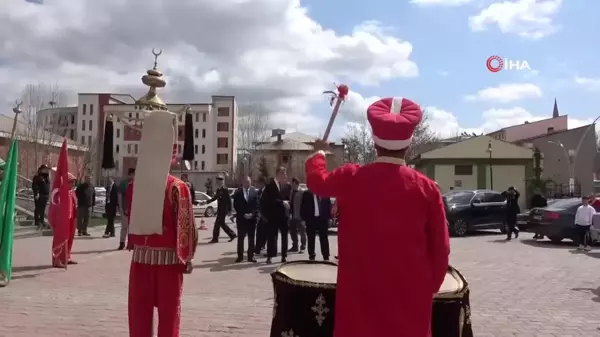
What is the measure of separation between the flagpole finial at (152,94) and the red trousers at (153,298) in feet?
4.69

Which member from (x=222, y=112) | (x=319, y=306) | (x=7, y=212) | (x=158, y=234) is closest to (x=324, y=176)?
(x=319, y=306)

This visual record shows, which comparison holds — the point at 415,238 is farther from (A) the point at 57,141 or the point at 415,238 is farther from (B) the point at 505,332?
(A) the point at 57,141

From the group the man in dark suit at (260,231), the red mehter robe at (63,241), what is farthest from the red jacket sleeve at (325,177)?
the man in dark suit at (260,231)

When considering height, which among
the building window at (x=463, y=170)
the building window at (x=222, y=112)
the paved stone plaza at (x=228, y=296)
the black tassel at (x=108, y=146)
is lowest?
the paved stone plaza at (x=228, y=296)

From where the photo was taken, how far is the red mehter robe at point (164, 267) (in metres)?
4.72

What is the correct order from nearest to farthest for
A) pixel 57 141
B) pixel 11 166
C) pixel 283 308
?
1. pixel 283 308
2. pixel 11 166
3. pixel 57 141

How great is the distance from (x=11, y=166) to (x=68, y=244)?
2690mm

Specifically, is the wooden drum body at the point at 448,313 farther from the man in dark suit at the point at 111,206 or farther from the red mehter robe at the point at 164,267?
the man in dark suit at the point at 111,206

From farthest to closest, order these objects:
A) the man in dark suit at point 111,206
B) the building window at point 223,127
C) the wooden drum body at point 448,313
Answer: the building window at point 223,127, the man in dark suit at point 111,206, the wooden drum body at point 448,313

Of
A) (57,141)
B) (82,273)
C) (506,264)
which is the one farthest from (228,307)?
(57,141)

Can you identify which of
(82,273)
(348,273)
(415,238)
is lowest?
(82,273)

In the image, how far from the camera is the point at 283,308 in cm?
421

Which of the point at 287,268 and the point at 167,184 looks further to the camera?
the point at 167,184

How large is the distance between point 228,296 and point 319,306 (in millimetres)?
4968
